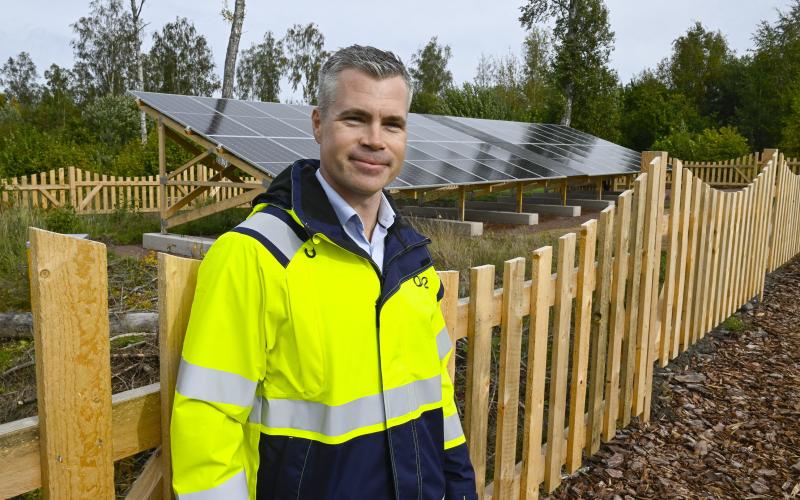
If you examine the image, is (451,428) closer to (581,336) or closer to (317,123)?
(317,123)

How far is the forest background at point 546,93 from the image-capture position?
2555cm

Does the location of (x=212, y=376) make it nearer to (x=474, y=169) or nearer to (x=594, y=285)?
(x=594, y=285)

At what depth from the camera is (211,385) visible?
1379 mm

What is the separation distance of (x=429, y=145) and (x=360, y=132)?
41.9 ft

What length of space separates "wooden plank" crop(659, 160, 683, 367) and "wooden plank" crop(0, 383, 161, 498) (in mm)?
3953

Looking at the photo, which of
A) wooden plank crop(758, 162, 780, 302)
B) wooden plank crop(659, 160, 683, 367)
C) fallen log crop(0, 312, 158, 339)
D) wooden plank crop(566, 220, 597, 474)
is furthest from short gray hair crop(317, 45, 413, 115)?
wooden plank crop(758, 162, 780, 302)

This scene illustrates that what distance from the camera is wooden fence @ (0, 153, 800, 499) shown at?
1.33 metres

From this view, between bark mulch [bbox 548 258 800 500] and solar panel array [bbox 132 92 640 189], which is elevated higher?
solar panel array [bbox 132 92 640 189]

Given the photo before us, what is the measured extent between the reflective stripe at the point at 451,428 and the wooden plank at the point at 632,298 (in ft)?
7.96

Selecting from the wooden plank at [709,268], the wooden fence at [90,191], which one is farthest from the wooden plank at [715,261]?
the wooden fence at [90,191]

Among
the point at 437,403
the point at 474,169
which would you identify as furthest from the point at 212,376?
the point at 474,169

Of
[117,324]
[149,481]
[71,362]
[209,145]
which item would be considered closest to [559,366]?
[149,481]

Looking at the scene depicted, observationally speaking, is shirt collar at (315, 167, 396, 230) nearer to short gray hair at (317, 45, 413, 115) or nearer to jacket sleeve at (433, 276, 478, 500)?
short gray hair at (317, 45, 413, 115)

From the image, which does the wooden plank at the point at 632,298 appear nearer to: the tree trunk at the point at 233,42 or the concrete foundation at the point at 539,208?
the concrete foundation at the point at 539,208
